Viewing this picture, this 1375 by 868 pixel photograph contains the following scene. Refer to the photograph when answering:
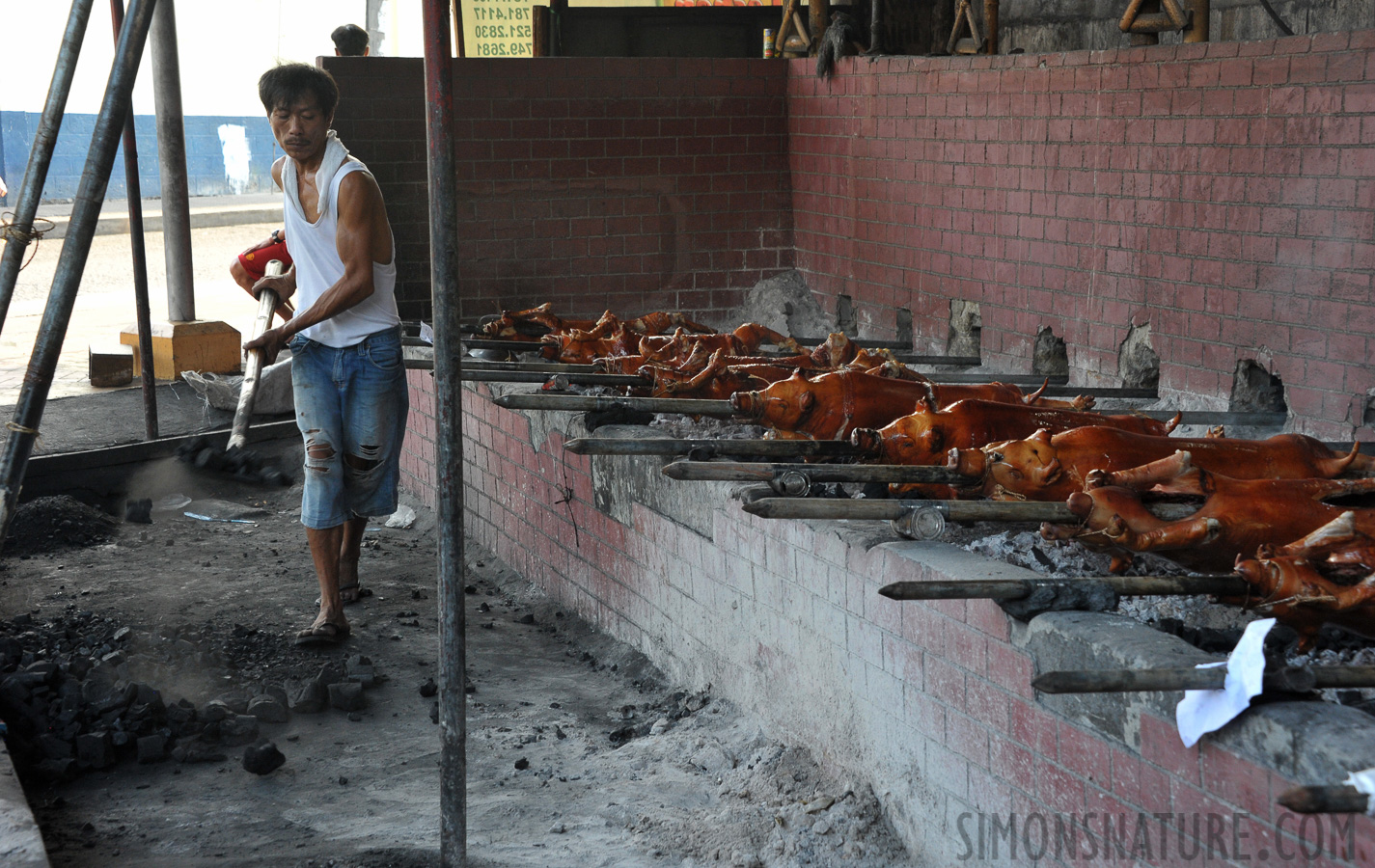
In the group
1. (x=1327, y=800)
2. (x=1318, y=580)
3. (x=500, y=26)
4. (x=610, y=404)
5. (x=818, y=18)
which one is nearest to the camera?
(x=1327, y=800)

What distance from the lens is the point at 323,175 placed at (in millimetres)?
4926

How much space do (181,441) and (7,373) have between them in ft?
14.2

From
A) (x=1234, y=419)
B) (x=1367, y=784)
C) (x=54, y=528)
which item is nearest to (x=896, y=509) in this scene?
(x=1367, y=784)

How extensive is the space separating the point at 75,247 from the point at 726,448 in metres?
2.12

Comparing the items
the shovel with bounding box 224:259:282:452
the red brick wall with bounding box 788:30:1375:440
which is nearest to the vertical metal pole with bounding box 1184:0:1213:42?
the red brick wall with bounding box 788:30:1375:440

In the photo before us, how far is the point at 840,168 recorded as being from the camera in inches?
325

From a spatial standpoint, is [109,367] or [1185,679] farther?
[109,367]

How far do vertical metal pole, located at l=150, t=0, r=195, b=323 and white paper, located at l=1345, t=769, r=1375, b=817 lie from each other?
350 inches

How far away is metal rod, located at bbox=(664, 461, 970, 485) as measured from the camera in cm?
344

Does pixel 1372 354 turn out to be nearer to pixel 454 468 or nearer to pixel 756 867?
pixel 756 867

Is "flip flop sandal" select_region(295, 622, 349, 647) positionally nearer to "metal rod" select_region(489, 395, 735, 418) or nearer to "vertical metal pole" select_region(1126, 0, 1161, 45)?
"metal rod" select_region(489, 395, 735, 418)

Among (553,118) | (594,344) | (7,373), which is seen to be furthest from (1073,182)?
(7,373)

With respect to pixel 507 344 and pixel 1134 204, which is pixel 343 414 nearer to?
pixel 507 344

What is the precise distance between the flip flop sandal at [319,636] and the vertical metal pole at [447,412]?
6.89 ft
